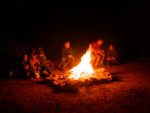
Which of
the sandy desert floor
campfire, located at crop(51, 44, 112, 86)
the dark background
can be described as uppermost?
the dark background

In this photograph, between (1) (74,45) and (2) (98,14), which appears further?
(2) (98,14)

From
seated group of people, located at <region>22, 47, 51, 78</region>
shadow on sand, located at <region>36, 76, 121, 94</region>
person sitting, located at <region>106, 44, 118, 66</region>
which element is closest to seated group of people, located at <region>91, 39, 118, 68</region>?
person sitting, located at <region>106, 44, 118, 66</region>

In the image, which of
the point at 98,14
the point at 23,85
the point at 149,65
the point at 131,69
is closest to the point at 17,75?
the point at 23,85

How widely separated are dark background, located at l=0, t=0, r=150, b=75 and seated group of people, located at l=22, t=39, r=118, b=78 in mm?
2266

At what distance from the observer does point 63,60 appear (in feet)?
43.6

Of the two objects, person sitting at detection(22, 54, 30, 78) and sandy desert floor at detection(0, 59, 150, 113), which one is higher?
person sitting at detection(22, 54, 30, 78)

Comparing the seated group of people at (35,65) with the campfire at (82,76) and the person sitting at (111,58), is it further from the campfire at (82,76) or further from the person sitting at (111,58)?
the person sitting at (111,58)

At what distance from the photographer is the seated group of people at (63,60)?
11651 millimetres

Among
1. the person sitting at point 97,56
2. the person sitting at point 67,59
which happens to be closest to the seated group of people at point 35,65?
the person sitting at point 67,59

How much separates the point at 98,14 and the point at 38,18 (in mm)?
4942

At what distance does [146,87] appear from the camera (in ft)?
30.5

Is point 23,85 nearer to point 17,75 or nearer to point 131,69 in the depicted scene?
point 17,75

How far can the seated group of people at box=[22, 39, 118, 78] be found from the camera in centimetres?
1165

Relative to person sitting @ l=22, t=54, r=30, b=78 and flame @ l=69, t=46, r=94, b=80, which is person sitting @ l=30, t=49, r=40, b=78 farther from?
flame @ l=69, t=46, r=94, b=80
